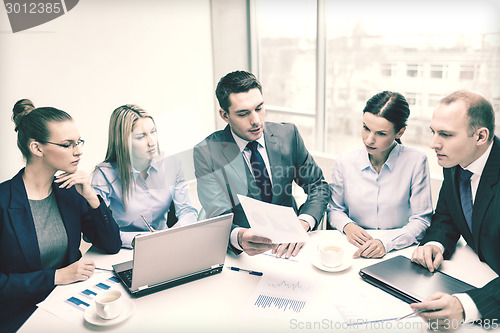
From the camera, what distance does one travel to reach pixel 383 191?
1988 mm

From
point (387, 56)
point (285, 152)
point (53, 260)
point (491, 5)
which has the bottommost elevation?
point (53, 260)

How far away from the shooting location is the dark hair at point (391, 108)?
6.06 ft

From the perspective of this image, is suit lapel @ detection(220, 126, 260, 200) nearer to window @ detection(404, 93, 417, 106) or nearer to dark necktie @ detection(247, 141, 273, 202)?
dark necktie @ detection(247, 141, 273, 202)

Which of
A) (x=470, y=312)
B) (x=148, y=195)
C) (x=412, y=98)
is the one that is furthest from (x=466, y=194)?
(x=412, y=98)

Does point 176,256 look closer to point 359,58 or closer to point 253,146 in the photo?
point 253,146

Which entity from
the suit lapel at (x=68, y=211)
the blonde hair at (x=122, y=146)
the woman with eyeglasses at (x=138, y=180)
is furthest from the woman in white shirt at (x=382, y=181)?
the suit lapel at (x=68, y=211)

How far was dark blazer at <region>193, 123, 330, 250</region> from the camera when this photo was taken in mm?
1964

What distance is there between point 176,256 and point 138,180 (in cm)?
84

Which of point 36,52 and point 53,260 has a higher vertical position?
point 36,52

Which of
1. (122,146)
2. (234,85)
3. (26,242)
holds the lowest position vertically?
(26,242)

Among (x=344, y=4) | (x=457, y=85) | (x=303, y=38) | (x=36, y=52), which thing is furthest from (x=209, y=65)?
(x=457, y=85)

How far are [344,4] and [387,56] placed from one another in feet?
2.24

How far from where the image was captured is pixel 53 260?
5.38ft

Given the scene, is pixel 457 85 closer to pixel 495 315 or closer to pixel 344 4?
pixel 344 4
